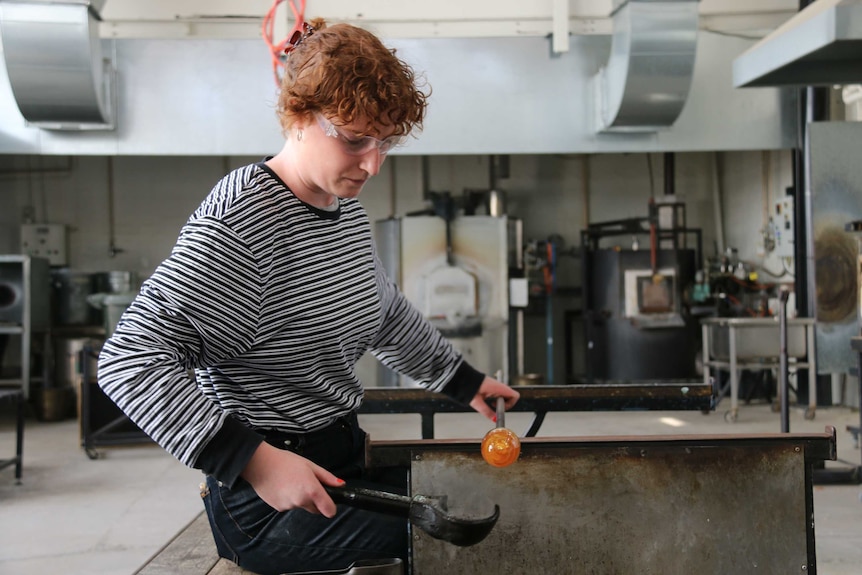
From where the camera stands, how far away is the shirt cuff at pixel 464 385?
1.81 metres

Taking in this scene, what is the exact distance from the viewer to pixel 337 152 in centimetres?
127

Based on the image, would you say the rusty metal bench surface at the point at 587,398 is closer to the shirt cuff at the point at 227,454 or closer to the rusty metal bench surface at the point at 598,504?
the rusty metal bench surface at the point at 598,504

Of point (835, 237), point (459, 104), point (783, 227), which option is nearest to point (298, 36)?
point (459, 104)

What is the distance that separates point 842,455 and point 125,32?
5.59 m

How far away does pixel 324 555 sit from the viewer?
4.42 ft

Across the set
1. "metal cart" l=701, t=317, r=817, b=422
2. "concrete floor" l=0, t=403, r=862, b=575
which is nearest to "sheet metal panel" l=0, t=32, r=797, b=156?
"metal cart" l=701, t=317, r=817, b=422

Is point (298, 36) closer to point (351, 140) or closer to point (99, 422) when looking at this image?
point (351, 140)

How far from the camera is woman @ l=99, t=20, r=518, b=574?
3.86ft

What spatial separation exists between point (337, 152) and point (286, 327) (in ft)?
0.96

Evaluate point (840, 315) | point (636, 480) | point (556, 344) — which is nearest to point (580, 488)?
point (636, 480)

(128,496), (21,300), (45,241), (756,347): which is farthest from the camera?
(45,241)

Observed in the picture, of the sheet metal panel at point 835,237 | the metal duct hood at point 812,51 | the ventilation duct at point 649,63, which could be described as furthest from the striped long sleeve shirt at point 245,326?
the sheet metal panel at point 835,237

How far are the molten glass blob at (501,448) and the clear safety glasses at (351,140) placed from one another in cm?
46

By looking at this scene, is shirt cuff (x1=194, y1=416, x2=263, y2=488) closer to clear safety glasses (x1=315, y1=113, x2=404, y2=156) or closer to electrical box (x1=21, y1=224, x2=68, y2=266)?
clear safety glasses (x1=315, y1=113, x2=404, y2=156)
